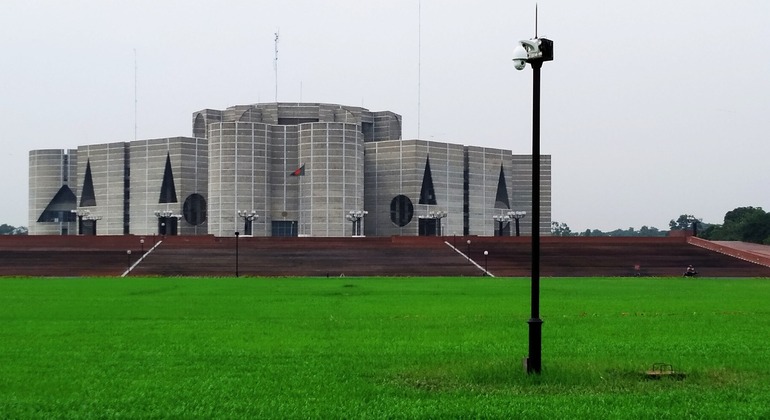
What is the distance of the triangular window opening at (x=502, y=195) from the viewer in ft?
352

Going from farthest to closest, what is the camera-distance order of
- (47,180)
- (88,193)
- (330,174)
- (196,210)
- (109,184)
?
(47,180)
(88,193)
(109,184)
(196,210)
(330,174)

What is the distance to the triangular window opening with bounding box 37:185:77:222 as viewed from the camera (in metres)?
108

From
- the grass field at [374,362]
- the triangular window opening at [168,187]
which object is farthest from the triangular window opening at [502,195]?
the grass field at [374,362]

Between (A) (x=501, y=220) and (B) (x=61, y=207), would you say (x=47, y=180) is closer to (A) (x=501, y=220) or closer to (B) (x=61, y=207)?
(B) (x=61, y=207)

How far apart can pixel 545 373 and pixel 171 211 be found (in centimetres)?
9018

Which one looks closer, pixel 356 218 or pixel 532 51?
pixel 532 51

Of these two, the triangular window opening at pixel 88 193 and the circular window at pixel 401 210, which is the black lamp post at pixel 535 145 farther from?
the triangular window opening at pixel 88 193

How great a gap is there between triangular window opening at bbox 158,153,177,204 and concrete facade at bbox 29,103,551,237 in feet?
0.36

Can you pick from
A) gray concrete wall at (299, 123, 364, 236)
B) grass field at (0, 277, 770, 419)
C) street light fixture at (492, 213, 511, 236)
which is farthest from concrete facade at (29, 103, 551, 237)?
grass field at (0, 277, 770, 419)

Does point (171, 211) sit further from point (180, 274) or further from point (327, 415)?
point (327, 415)

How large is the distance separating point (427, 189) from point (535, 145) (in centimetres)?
8733

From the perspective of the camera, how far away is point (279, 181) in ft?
320

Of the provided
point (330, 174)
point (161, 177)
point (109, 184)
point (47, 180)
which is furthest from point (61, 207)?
point (330, 174)

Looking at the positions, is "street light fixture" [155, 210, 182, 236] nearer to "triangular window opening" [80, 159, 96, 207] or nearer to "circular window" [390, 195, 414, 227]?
"triangular window opening" [80, 159, 96, 207]
